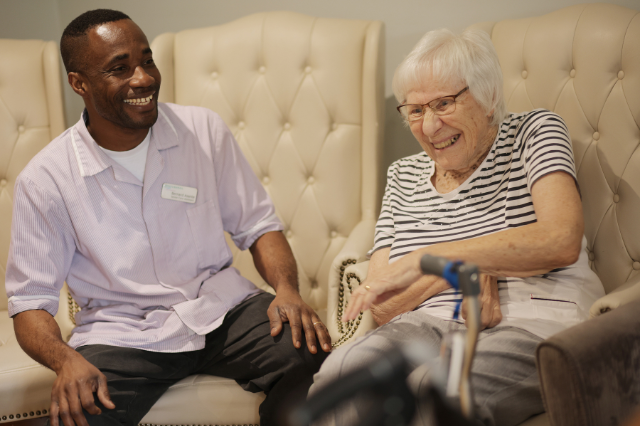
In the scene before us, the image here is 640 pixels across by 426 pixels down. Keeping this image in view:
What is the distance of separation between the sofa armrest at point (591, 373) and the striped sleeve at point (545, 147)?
42 cm

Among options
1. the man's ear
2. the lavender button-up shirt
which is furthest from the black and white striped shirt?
the man's ear

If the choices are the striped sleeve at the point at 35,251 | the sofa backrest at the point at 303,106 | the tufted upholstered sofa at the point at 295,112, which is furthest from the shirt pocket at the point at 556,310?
the striped sleeve at the point at 35,251

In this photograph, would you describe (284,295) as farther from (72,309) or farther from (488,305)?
(72,309)

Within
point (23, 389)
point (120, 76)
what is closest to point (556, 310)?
point (120, 76)

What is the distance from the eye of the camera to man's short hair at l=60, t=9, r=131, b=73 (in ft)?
4.85

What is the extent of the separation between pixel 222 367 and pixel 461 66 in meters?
0.99

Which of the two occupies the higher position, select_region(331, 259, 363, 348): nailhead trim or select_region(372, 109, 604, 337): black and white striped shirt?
select_region(372, 109, 604, 337): black and white striped shirt

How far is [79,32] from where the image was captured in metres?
1.49

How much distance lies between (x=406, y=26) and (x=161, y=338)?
4.88 ft

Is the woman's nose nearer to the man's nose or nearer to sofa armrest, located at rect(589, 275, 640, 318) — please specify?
sofa armrest, located at rect(589, 275, 640, 318)

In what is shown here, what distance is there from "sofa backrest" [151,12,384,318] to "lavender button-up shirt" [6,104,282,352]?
1.46ft

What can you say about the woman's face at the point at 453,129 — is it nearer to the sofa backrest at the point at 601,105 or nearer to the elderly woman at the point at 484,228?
the elderly woman at the point at 484,228

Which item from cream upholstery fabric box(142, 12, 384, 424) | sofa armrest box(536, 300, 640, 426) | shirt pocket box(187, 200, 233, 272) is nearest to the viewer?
sofa armrest box(536, 300, 640, 426)

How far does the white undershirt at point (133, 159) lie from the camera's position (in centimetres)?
153
